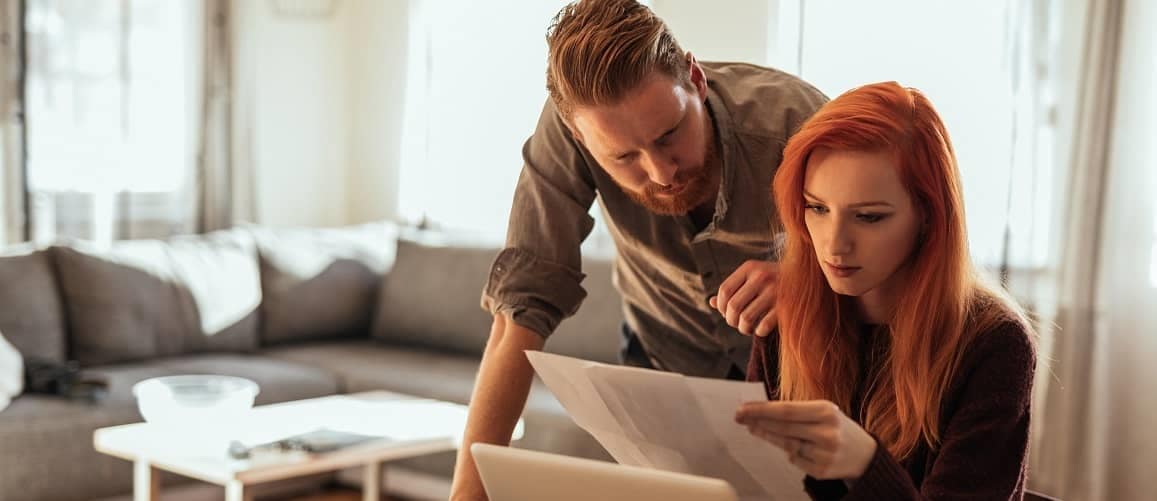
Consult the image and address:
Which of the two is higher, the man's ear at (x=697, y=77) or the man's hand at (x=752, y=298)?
the man's ear at (x=697, y=77)

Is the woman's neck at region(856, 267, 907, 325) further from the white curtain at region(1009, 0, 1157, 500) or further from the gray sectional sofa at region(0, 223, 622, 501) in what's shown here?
the white curtain at region(1009, 0, 1157, 500)

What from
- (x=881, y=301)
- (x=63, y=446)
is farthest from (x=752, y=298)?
(x=63, y=446)

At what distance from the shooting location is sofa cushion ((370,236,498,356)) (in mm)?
4453

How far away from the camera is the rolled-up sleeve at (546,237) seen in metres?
1.70

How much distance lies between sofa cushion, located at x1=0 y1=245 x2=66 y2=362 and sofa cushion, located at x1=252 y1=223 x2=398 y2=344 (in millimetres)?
774

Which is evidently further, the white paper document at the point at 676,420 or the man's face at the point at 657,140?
the man's face at the point at 657,140

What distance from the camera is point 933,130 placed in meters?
1.27

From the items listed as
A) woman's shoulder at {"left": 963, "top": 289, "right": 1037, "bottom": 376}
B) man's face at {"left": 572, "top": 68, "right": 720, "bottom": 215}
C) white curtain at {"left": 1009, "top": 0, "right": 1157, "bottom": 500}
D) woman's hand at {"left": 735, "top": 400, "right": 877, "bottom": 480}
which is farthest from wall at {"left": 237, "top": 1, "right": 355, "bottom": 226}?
woman's hand at {"left": 735, "top": 400, "right": 877, "bottom": 480}

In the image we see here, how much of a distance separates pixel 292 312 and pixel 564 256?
294 cm

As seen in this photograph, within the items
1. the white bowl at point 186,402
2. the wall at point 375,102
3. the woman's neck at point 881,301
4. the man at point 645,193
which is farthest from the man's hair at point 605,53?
the wall at point 375,102

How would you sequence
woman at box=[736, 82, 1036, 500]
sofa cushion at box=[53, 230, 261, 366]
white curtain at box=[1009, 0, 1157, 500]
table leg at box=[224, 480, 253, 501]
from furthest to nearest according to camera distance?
sofa cushion at box=[53, 230, 261, 366] → white curtain at box=[1009, 0, 1157, 500] → table leg at box=[224, 480, 253, 501] → woman at box=[736, 82, 1036, 500]

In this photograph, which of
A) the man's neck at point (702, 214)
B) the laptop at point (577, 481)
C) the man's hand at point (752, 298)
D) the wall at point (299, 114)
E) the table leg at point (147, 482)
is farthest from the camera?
the wall at point (299, 114)

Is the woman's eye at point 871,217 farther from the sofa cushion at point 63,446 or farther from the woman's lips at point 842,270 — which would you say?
the sofa cushion at point 63,446

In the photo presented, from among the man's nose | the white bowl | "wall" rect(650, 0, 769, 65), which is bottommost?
the white bowl
